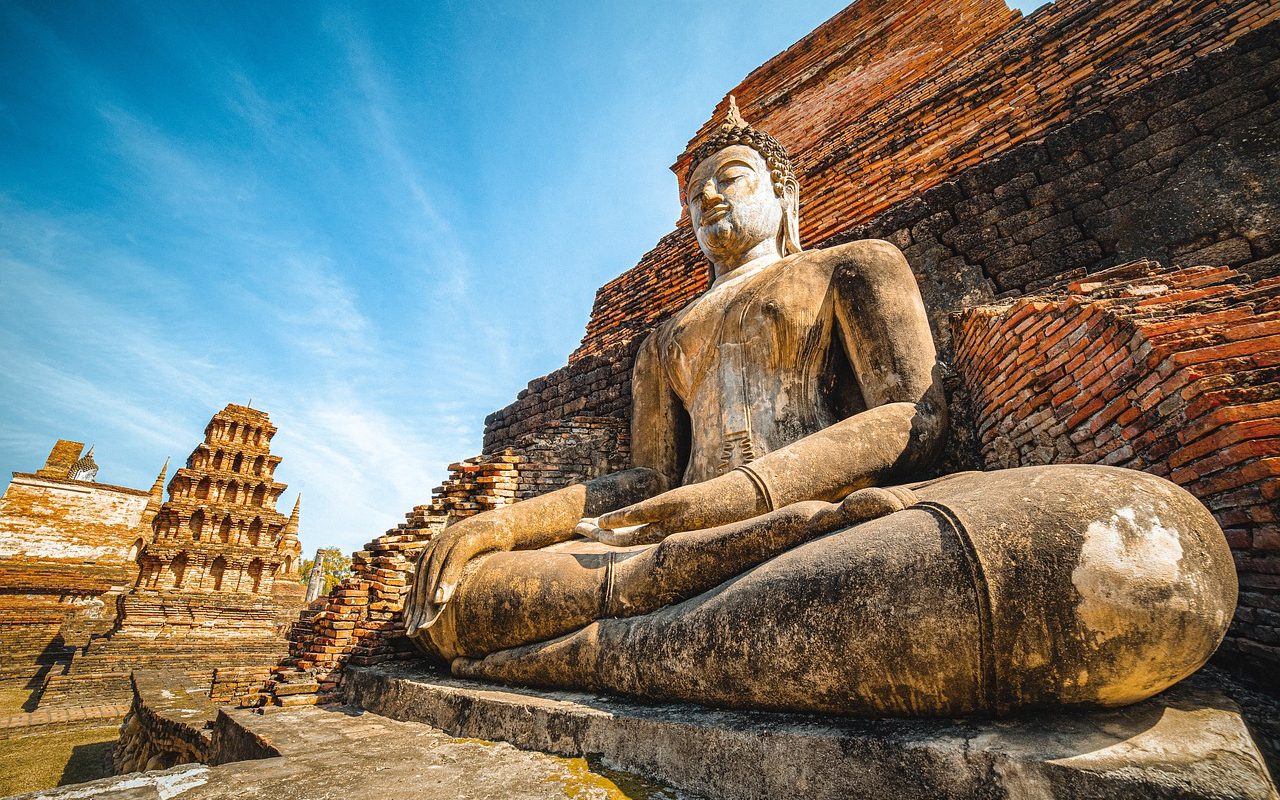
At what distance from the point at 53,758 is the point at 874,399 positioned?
961 centimetres

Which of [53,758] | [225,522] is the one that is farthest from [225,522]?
[53,758]

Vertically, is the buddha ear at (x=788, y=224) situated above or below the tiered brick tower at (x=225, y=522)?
below

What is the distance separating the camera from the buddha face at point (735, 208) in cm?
358

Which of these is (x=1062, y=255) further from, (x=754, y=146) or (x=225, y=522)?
(x=225, y=522)

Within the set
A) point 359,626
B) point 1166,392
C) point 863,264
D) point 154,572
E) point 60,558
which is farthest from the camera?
point 60,558

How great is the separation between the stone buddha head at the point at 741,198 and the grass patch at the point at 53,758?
7186 millimetres

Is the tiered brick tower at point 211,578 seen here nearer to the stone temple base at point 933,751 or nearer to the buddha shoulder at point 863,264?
the stone temple base at point 933,751

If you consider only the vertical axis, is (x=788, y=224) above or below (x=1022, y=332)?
above

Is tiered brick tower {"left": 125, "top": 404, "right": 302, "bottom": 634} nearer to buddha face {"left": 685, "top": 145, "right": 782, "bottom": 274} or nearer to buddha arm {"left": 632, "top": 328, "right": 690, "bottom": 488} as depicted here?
buddha arm {"left": 632, "top": 328, "right": 690, "bottom": 488}

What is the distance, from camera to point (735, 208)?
3592 millimetres

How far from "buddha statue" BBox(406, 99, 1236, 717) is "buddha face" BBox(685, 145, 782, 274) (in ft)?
0.05

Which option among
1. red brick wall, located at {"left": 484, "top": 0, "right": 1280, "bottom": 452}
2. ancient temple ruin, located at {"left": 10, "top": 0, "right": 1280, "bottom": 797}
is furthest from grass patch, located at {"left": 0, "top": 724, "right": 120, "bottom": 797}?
red brick wall, located at {"left": 484, "top": 0, "right": 1280, "bottom": 452}

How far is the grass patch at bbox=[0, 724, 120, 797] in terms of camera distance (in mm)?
5513

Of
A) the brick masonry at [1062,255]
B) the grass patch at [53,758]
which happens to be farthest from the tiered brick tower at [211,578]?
the brick masonry at [1062,255]
